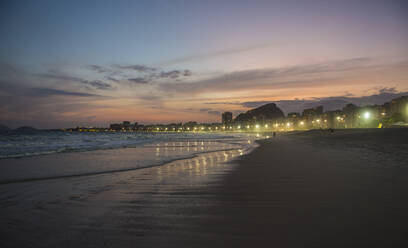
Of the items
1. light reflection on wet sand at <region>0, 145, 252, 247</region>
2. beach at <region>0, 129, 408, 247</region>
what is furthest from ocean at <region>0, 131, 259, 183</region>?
beach at <region>0, 129, 408, 247</region>

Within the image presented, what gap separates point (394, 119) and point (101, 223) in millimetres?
91590

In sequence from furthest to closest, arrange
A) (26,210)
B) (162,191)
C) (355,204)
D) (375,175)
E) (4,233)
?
(375,175)
(162,191)
(26,210)
(355,204)
(4,233)

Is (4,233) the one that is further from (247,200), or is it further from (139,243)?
(247,200)

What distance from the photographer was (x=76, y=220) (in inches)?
169

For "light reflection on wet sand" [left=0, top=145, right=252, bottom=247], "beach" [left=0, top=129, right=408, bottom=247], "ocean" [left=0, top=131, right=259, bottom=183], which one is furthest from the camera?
"ocean" [left=0, top=131, right=259, bottom=183]

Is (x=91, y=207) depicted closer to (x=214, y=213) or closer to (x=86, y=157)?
(x=214, y=213)

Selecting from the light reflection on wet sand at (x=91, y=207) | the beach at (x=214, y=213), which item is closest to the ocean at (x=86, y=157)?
the light reflection on wet sand at (x=91, y=207)

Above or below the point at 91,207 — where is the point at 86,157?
below

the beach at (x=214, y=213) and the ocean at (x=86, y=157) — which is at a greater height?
the beach at (x=214, y=213)

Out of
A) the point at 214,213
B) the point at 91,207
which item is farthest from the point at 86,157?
the point at 214,213

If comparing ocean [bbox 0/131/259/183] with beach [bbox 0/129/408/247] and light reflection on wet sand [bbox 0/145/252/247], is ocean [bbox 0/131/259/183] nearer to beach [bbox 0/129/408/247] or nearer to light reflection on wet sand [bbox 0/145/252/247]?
light reflection on wet sand [bbox 0/145/252/247]

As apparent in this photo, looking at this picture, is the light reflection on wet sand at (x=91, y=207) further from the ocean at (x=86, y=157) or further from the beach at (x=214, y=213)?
the ocean at (x=86, y=157)

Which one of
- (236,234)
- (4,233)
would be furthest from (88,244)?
(236,234)

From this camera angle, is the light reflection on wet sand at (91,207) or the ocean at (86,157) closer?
the light reflection on wet sand at (91,207)
